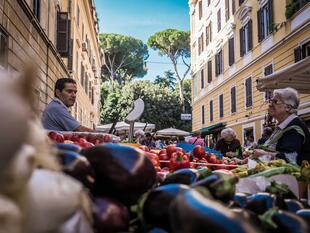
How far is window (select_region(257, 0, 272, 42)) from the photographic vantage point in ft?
54.7

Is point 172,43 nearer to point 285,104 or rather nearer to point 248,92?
point 248,92

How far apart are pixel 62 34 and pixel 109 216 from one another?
13.8 meters

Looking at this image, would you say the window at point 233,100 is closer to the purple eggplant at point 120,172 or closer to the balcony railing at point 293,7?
the balcony railing at point 293,7

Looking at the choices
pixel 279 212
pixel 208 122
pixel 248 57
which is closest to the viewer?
pixel 279 212

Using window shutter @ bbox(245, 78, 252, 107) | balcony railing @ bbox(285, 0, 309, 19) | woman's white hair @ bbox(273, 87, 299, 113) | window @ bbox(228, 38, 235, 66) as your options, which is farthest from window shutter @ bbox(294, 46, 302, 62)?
woman's white hair @ bbox(273, 87, 299, 113)

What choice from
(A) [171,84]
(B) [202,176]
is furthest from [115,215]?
(A) [171,84]

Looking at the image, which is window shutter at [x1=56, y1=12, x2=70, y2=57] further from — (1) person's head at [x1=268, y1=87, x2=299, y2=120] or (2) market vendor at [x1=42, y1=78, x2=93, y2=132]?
(1) person's head at [x1=268, y1=87, x2=299, y2=120]

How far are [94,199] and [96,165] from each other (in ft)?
0.34

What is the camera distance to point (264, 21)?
17.7m

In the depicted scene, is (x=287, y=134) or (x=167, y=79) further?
(x=167, y=79)

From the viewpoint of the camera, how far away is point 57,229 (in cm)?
75

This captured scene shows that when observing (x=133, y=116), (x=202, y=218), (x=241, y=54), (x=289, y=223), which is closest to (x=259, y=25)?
(x=241, y=54)

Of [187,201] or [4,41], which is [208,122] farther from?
[187,201]

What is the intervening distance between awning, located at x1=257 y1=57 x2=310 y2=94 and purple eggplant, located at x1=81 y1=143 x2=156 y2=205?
6.32 m
